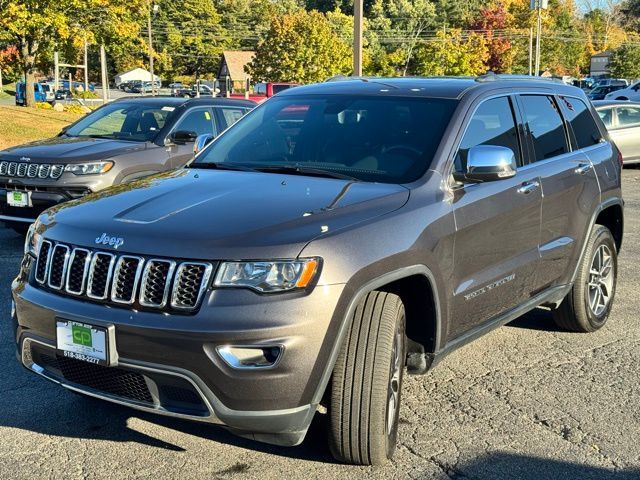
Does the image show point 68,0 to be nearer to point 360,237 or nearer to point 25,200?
point 25,200

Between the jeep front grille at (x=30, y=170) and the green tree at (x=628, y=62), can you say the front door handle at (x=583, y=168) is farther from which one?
the green tree at (x=628, y=62)

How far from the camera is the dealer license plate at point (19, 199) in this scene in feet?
26.5

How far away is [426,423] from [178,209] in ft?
5.79

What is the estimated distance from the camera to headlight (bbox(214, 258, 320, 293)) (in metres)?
3.09

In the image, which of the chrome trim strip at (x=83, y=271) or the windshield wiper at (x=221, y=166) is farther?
the windshield wiper at (x=221, y=166)

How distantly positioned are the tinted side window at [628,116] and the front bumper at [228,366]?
15329 millimetres

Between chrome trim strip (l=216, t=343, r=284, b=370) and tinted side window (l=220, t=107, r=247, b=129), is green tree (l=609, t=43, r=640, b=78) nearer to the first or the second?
tinted side window (l=220, t=107, r=247, b=129)

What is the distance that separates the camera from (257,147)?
473 centimetres

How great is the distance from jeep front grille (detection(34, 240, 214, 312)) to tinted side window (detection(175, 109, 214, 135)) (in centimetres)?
595

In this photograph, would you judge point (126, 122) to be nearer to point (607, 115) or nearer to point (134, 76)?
point (607, 115)

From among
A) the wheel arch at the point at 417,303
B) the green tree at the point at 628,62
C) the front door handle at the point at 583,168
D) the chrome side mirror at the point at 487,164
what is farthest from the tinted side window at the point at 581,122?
the green tree at the point at 628,62

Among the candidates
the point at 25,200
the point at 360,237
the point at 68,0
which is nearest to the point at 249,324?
the point at 360,237

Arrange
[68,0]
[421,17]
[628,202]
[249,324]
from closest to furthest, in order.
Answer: [249,324] < [628,202] < [68,0] < [421,17]

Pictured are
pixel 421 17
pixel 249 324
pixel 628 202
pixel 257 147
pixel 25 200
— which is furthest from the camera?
pixel 421 17
